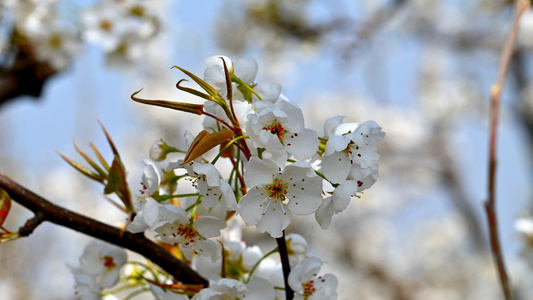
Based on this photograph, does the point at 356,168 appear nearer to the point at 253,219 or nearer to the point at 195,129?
the point at 253,219

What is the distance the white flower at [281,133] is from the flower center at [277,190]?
0.03m

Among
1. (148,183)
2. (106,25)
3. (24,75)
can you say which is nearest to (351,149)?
(148,183)

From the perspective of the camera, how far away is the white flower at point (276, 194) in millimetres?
495

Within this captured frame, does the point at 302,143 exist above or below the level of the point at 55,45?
below

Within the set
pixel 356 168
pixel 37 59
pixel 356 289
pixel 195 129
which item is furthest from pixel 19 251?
pixel 356 168

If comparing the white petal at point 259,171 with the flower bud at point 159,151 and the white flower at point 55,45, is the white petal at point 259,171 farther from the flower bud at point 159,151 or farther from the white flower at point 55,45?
the white flower at point 55,45

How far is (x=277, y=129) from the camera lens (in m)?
0.50

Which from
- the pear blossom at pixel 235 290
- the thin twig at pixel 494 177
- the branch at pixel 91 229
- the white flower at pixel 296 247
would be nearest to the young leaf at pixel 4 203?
the branch at pixel 91 229

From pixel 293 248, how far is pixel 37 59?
1709mm

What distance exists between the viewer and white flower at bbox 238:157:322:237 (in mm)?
495

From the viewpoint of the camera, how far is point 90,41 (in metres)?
2.00

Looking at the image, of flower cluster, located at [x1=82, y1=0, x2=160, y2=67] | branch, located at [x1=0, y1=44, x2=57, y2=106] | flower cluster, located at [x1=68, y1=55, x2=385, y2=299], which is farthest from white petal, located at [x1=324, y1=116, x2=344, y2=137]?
branch, located at [x1=0, y1=44, x2=57, y2=106]

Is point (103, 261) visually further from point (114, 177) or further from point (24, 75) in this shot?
point (24, 75)

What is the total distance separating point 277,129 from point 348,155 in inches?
3.2
